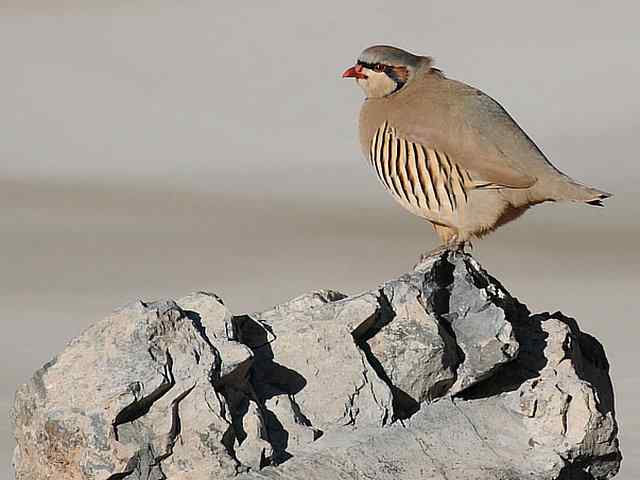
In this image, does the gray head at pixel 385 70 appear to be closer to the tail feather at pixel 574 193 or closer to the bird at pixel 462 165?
the bird at pixel 462 165

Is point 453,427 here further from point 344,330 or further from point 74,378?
point 74,378

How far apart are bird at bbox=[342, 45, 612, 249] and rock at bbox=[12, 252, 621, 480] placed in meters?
1.04

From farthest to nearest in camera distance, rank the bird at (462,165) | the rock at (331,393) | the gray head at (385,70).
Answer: the gray head at (385,70), the bird at (462,165), the rock at (331,393)

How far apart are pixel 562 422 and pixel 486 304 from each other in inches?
18.1

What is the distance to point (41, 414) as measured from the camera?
13.0 ft

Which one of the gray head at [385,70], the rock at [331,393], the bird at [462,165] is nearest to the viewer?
the rock at [331,393]

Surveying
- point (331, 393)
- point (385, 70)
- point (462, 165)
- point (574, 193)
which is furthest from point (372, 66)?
point (331, 393)

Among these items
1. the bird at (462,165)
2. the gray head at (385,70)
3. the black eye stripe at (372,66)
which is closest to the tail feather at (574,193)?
the bird at (462,165)

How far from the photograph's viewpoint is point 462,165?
19.2 feet

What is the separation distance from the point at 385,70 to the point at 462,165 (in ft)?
2.58

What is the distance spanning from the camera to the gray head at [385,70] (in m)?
6.37

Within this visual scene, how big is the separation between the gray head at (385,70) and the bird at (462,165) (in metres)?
0.14

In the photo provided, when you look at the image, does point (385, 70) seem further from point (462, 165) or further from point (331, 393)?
point (331, 393)

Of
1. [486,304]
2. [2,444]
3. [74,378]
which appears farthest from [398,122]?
[2,444]
